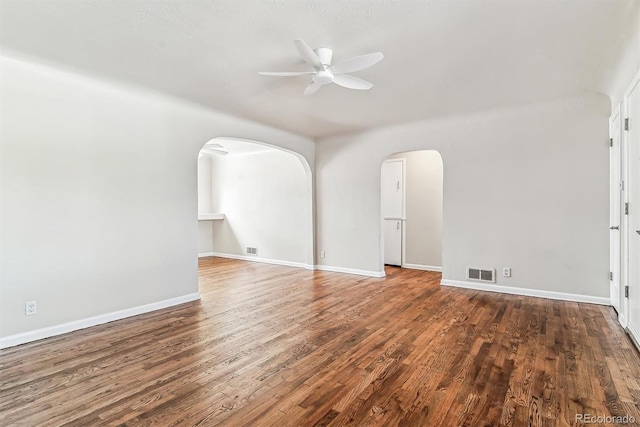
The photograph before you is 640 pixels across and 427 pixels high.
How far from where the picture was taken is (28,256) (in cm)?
312

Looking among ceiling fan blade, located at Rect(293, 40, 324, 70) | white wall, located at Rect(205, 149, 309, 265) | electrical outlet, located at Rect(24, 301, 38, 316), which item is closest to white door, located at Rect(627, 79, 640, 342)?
ceiling fan blade, located at Rect(293, 40, 324, 70)

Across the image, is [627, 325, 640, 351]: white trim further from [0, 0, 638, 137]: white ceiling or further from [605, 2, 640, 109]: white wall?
[0, 0, 638, 137]: white ceiling

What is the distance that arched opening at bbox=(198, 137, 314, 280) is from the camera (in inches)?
270

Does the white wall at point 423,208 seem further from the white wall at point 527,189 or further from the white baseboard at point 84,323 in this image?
the white baseboard at point 84,323

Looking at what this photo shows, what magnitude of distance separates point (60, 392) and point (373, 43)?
3383 millimetres

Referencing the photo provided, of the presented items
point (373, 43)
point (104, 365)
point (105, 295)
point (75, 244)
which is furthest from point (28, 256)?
point (373, 43)

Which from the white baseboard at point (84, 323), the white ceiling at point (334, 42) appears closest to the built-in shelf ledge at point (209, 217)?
the white baseboard at point (84, 323)

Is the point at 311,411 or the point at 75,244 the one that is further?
the point at 75,244

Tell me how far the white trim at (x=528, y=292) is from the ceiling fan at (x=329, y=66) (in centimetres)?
323

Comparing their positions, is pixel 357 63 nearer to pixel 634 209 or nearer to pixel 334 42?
pixel 334 42

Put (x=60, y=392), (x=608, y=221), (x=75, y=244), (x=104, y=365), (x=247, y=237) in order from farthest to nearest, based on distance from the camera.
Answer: (x=247, y=237) < (x=608, y=221) < (x=75, y=244) < (x=104, y=365) < (x=60, y=392)

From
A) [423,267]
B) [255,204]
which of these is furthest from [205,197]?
[423,267]

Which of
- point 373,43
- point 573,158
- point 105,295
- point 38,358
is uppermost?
point 373,43

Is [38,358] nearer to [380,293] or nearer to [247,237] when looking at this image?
[380,293]
